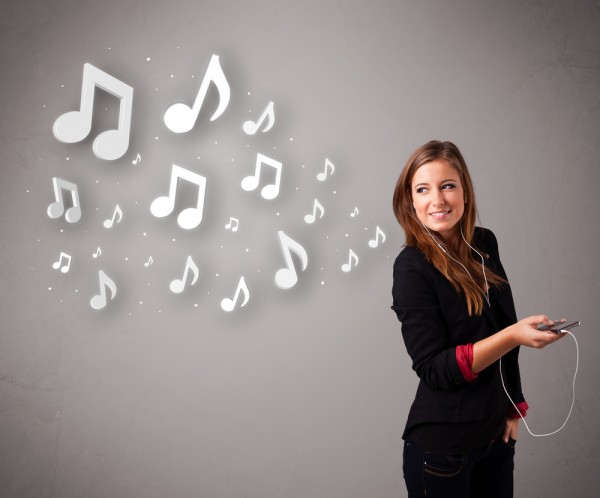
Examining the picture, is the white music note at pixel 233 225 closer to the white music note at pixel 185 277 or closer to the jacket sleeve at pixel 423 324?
the white music note at pixel 185 277

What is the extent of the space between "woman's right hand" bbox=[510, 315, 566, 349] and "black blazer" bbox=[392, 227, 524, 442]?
0.51ft

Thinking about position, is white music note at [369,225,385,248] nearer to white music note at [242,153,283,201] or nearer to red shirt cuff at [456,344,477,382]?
white music note at [242,153,283,201]

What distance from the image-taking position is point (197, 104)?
2.35 meters

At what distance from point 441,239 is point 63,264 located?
165 centimetres

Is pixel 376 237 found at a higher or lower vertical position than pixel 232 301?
higher

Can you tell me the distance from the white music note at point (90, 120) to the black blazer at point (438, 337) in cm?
148

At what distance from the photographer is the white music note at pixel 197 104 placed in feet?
7.66

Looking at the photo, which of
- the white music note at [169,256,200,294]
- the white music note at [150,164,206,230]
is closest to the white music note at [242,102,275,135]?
the white music note at [150,164,206,230]

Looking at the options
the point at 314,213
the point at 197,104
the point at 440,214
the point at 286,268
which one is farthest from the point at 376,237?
the point at 440,214

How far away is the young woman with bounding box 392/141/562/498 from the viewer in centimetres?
125

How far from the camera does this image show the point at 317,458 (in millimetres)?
2457

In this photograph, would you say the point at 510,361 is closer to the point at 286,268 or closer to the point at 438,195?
the point at 438,195

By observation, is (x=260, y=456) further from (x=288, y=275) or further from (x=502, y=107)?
(x=502, y=107)

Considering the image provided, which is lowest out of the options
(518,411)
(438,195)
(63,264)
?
(518,411)
